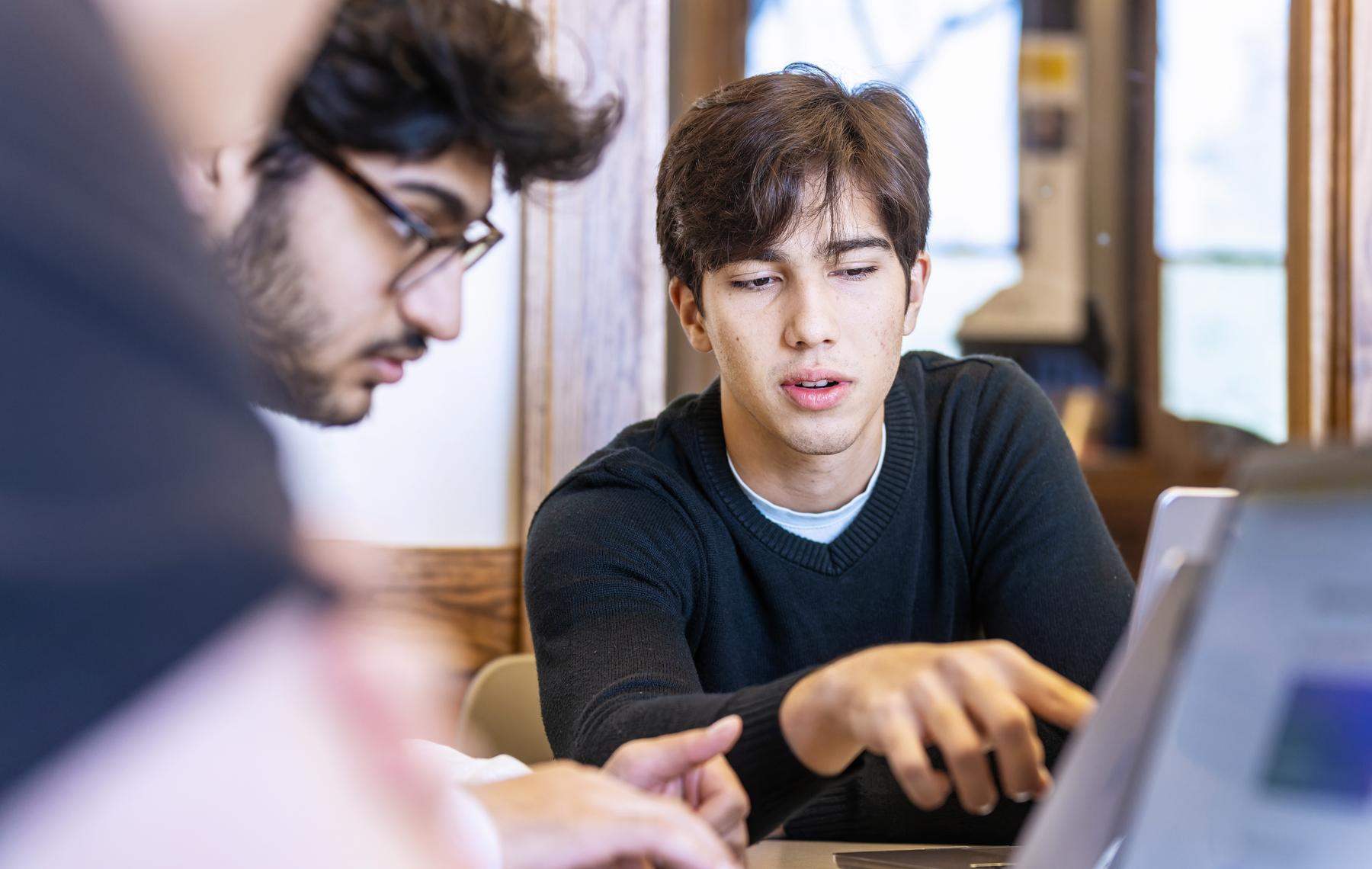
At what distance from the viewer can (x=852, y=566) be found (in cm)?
152

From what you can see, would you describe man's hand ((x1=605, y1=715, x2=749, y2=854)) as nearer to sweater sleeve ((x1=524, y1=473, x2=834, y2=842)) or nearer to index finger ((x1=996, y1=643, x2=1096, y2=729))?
sweater sleeve ((x1=524, y1=473, x2=834, y2=842))

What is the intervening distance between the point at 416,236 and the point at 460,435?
1.23 meters

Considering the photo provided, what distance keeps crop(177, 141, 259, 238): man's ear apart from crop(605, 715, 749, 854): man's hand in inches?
16.8

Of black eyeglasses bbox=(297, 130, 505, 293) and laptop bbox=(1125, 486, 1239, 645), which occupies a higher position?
black eyeglasses bbox=(297, 130, 505, 293)

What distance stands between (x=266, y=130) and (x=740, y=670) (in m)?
0.98

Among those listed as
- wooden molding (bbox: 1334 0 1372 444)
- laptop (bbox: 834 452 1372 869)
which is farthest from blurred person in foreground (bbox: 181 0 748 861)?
wooden molding (bbox: 1334 0 1372 444)

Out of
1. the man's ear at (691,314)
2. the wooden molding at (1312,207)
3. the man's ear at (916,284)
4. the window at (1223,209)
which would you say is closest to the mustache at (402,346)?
the man's ear at (691,314)

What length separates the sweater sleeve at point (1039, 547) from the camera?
1415 mm

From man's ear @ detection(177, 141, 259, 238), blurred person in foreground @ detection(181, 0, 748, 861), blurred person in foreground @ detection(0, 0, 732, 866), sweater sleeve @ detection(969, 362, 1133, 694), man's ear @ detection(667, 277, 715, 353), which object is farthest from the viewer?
man's ear @ detection(667, 277, 715, 353)

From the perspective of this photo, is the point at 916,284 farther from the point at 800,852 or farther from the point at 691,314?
the point at 800,852

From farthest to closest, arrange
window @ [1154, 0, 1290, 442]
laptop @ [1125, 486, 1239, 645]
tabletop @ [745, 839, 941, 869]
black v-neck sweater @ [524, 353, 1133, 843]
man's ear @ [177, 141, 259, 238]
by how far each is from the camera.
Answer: window @ [1154, 0, 1290, 442] → black v-neck sweater @ [524, 353, 1133, 843] → tabletop @ [745, 839, 941, 869] → laptop @ [1125, 486, 1239, 645] → man's ear @ [177, 141, 259, 238]

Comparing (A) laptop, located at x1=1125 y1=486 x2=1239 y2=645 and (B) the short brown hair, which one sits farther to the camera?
(B) the short brown hair

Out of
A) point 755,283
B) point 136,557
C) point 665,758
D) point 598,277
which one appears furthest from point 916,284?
point 136,557

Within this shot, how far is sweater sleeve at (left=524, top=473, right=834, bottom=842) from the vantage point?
3.09 ft
